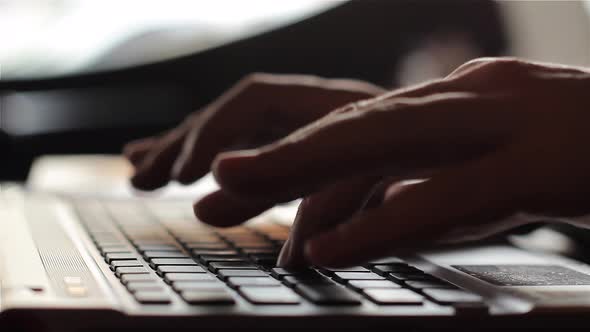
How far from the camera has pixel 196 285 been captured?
330mm

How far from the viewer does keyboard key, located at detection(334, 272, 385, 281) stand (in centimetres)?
37

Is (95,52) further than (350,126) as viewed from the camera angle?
Yes

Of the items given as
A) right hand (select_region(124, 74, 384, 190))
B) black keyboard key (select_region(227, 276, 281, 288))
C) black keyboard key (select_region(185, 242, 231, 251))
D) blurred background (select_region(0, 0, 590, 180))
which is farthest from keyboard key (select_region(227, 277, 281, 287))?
Result: blurred background (select_region(0, 0, 590, 180))

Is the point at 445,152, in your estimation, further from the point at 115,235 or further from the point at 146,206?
the point at 146,206

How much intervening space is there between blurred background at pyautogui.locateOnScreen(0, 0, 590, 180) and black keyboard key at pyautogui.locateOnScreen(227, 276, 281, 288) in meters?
0.81

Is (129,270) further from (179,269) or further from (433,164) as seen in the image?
(433,164)

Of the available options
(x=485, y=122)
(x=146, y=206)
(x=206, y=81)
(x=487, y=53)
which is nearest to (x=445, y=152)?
(x=485, y=122)

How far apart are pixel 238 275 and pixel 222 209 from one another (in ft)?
0.27

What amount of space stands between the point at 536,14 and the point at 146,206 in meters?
0.65

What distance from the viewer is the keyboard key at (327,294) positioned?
32cm

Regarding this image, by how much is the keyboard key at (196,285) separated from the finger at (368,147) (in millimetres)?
41

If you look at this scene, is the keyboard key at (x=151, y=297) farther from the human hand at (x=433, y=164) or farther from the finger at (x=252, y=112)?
the finger at (x=252, y=112)

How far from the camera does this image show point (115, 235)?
1.66 feet

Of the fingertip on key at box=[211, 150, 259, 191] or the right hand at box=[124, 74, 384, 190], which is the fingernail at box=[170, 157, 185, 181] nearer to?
the right hand at box=[124, 74, 384, 190]
